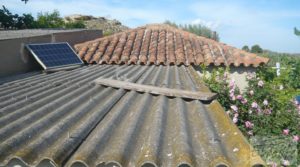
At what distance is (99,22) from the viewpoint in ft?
110

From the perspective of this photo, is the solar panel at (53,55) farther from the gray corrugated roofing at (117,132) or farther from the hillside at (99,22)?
the hillside at (99,22)

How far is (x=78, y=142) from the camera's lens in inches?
135

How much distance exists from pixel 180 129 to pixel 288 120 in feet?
18.9

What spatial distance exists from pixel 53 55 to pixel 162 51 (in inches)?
144

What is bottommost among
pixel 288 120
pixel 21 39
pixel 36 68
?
pixel 288 120

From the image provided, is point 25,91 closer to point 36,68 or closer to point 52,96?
point 52,96

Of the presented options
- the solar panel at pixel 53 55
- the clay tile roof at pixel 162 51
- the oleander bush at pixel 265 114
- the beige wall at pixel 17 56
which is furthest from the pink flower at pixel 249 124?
the beige wall at pixel 17 56

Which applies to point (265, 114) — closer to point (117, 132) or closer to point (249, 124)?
point (249, 124)

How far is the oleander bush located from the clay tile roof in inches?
38.2

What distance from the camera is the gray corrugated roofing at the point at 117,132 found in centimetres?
306

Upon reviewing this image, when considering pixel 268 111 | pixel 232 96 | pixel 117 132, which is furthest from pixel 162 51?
pixel 117 132

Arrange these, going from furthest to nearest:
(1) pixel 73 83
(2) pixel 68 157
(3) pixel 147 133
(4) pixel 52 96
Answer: (1) pixel 73 83
(4) pixel 52 96
(3) pixel 147 133
(2) pixel 68 157

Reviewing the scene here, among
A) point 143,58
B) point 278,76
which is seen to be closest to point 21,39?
point 143,58

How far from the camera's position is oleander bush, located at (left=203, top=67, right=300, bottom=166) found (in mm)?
7074
